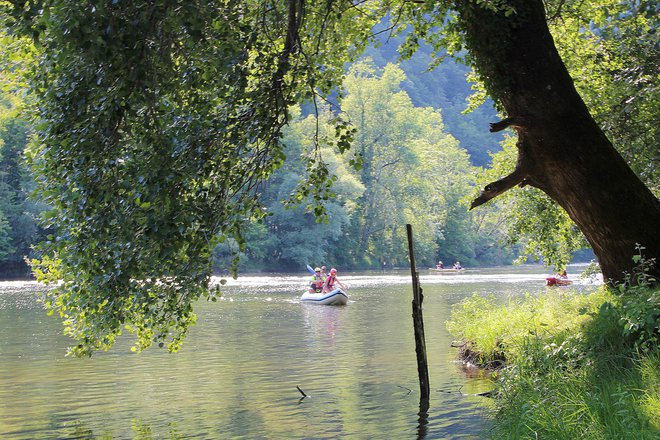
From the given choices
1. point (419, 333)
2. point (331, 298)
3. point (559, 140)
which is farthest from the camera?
A: point (331, 298)

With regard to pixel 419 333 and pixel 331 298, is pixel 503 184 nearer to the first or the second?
pixel 419 333

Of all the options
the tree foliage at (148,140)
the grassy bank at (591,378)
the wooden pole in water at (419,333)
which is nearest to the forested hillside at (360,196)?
the wooden pole in water at (419,333)

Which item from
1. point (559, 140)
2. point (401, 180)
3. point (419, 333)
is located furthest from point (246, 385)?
point (401, 180)

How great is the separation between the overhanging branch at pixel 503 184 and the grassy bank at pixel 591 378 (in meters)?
1.70

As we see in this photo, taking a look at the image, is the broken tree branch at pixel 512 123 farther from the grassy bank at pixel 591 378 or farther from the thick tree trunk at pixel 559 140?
the grassy bank at pixel 591 378

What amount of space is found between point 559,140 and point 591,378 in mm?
2641

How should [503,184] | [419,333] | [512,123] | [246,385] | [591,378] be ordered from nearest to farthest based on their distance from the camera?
1. [591,378]
2. [512,123]
3. [503,184]
4. [419,333]
5. [246,385]

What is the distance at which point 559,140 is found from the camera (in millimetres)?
9273

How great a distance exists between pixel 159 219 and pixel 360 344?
12604 mm

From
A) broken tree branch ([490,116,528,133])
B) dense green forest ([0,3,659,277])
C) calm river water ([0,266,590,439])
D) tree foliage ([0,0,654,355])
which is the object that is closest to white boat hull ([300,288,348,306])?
dense green forest ([0,3,659,277])

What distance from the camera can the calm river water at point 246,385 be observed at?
10.3 m

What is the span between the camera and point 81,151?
6.61 m

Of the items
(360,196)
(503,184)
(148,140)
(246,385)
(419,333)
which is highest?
(360,196)

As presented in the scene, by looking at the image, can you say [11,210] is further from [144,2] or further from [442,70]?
[442,70]
